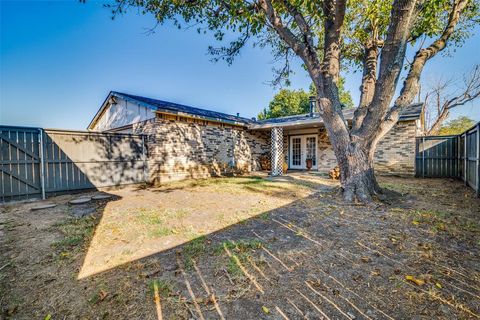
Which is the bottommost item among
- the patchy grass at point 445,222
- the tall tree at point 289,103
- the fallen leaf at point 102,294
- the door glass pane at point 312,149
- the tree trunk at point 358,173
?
the fallen leaf at point 102,294

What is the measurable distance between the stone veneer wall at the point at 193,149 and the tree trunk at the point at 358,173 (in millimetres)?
6711

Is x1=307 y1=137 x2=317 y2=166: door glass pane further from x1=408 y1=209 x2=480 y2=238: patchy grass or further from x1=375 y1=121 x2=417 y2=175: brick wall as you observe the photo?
x1=408 y1=209 x2=480 y2=238: patchy grass

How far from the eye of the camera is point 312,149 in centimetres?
1295

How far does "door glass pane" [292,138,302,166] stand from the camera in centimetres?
1344

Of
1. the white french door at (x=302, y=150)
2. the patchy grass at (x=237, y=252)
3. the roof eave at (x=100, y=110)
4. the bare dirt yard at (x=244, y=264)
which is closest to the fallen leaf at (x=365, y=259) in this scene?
the bare dirt yard at (x=244, y=264)

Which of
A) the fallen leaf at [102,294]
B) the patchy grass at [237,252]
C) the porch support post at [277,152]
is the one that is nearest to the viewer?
the fallen leaf at [102,294]

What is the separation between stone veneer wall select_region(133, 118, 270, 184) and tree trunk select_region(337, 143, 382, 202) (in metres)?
6.71

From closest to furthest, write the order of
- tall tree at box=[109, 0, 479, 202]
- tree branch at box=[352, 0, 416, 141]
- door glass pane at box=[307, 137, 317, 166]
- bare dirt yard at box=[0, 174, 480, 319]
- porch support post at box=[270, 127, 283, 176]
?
bare dirt yard at box=[0, 174, 480, 319], tree branch at box=[352, 0, 416, 141], tall tree at box=[109, 0, 479, 202], porch support post at box=[270, 127, 283, 176], door glass pane at box=[307, 137, 317, 166]

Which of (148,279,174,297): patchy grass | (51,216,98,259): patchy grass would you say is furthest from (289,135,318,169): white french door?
(148,279,174,297): patchy grass

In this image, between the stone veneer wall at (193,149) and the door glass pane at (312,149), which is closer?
the stone veneer wall at (193,149)

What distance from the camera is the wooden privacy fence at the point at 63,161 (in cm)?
570

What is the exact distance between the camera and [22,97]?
12523mm

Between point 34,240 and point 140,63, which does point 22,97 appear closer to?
point 140,63

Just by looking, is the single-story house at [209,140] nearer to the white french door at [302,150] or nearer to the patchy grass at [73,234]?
the white french door at [302,150]
